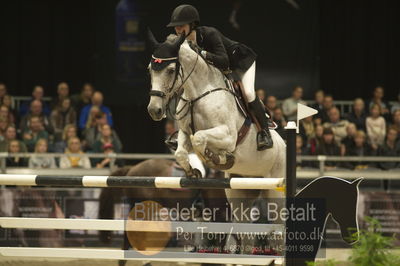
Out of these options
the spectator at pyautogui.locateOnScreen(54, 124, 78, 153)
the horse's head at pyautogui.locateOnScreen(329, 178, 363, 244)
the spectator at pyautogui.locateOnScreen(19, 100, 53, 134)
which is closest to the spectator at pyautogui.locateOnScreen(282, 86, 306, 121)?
the spectator at pyautogui.locateOnScreen(54, 124, 78, 153)

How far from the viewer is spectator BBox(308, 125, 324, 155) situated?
8.91 meters

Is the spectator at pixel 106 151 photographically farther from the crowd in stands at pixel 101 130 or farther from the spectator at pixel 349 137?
the spectator at pixel 349 137

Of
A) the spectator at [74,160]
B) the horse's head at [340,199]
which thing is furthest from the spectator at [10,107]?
the horse's head at [340,199]

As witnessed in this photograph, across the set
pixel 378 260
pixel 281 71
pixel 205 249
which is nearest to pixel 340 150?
pixel 281 71

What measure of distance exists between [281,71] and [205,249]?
5894mm

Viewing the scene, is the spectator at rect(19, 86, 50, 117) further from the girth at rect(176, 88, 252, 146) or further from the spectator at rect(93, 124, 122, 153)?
the girth at rect(176, 88, 252, 146)

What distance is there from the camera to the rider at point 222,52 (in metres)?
5.11

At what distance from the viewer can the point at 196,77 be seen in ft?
17.2

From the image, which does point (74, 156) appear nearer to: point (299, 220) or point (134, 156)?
point (134, 156)

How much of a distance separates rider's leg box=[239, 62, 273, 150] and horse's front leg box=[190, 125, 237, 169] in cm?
29

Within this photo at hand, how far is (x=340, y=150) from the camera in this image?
898cm

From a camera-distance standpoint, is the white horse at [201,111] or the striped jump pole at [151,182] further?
the white horse at [201,111]

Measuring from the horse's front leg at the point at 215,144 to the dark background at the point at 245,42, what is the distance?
215 inches

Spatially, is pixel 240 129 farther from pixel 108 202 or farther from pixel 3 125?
pixel 3 125
